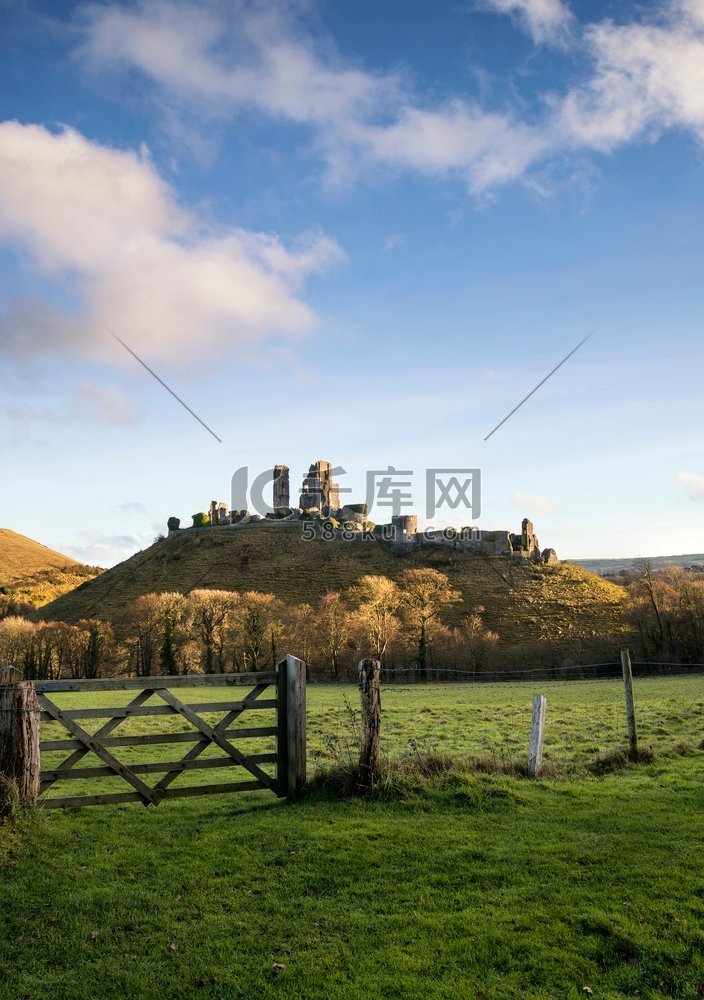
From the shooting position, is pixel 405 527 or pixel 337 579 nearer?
pixel 337 579

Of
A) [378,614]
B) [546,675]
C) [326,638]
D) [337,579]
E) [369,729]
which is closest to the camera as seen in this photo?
[369,729]

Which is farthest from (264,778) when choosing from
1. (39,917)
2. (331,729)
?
(331,729)

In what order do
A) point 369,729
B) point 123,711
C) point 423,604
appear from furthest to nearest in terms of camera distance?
1. point 423,604
2. point 369,729
3. point 123,711

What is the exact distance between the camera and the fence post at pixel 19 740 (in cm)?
914

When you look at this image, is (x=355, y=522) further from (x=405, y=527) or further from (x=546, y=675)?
(x=546, y=675)

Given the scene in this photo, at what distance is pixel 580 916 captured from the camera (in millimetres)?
6773

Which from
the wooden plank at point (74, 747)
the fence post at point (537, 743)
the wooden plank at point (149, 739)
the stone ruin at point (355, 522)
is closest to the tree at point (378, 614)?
the stone ruin at point (355, 522)

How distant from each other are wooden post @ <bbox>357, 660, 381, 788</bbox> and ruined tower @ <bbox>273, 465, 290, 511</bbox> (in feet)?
500

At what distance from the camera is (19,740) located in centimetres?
922

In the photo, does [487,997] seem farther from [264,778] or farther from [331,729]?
[331,729]

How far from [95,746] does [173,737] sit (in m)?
1.14

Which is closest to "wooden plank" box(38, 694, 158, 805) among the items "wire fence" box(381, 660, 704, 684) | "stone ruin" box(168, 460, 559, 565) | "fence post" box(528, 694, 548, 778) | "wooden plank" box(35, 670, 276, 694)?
"wooden plank" box(35, 670, 276, 694)

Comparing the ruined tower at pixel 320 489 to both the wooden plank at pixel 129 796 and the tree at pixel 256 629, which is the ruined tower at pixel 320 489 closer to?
the tree at pixel 256 629

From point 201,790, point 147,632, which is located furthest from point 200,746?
point 147,632
